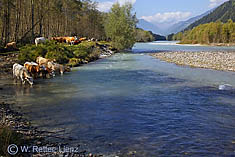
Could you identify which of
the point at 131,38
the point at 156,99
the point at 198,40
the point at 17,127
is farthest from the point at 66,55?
the point at 198,40

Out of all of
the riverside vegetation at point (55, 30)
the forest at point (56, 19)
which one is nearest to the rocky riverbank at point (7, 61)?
the riverside vegetation at point (55, 30)

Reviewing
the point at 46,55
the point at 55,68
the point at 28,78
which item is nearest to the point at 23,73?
the point at 28,78

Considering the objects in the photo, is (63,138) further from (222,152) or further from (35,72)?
(35,72)

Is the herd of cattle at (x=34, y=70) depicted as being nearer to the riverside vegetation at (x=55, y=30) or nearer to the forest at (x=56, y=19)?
the riverside vegetation at (x=55, y=30)

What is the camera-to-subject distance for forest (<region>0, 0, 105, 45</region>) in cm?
4002

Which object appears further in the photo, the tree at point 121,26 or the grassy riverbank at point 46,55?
the tree at point 121,26

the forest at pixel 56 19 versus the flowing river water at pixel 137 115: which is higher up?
the forest at pixel 56 19

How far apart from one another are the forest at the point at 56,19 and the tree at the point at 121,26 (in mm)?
11096

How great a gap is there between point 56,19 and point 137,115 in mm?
53480

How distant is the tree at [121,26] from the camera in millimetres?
55394

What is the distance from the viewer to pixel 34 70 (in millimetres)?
18984

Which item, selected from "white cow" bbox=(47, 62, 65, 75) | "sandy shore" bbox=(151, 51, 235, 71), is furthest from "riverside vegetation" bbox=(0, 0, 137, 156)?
"sandy shore" bbox=(151, 51, 235, 71)

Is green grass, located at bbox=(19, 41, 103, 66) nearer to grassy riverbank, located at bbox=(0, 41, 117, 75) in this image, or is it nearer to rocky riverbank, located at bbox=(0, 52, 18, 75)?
A: grassy riverbank, located at bbox=(0, 41, 117, 75)

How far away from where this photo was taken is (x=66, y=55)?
30.4 metres
